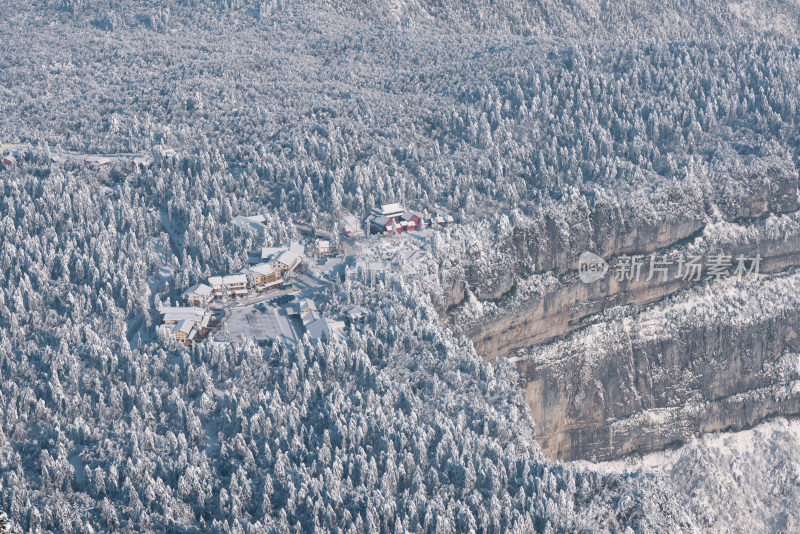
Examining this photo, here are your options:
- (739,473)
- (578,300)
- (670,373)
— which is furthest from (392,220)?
(739,473)

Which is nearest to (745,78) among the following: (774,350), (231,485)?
(774,350)

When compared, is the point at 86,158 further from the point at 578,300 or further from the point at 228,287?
the point at 578,300

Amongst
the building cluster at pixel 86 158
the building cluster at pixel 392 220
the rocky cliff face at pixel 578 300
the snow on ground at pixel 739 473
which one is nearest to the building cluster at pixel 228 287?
the building cluster at pixel 392 220

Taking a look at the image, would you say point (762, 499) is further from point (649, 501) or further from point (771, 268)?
point (649, 501)

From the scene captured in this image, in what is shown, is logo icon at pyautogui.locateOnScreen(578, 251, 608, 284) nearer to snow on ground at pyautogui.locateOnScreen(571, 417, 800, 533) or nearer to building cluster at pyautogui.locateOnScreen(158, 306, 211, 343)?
snow on ground at pyautogui.locateOnScreen(571, 417, 800, 533)

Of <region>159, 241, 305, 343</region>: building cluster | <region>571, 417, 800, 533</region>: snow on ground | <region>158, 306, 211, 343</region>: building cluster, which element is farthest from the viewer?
<region>571, 417, 800, 533</region>: snow on ground

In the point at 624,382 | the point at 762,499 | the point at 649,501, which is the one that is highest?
the point at 649,501

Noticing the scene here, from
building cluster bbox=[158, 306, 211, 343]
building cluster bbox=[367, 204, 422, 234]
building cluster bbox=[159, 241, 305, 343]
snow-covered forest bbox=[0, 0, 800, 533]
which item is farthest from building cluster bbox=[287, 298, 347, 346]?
building cluster bbox=[367, 204, 422, 234]

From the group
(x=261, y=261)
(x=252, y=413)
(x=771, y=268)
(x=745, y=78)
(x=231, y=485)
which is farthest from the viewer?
(x=745, y=78)
